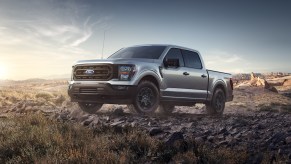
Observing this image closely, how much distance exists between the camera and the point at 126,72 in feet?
32.1

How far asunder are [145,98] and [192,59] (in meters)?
2.77

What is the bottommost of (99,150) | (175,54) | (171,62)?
(99,150)

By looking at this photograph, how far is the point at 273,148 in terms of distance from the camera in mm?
6625

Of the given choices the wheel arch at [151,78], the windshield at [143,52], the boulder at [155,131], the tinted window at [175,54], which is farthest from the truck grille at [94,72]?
the boulder at [155,131]

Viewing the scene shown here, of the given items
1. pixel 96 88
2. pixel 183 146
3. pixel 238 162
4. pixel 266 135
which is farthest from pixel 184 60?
pixel 238 162

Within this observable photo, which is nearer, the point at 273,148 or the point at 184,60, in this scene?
the point at 273,148

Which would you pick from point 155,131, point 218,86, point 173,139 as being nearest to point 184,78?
point 218,86

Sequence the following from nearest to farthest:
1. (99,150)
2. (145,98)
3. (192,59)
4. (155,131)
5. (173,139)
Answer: (99,150) → (173,139) → (155,131) → (145,98) → (192,59)

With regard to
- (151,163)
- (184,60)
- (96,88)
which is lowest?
(151,163)

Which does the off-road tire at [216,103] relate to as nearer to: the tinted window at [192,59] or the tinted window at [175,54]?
the tinted window at [192,59]

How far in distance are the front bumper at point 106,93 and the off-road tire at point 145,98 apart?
23 centimetres

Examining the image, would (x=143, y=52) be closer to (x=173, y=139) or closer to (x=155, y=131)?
(x=155, y=131)

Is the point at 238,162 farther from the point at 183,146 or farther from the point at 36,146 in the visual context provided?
the point at 36,146

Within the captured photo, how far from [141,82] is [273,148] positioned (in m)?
4.24
